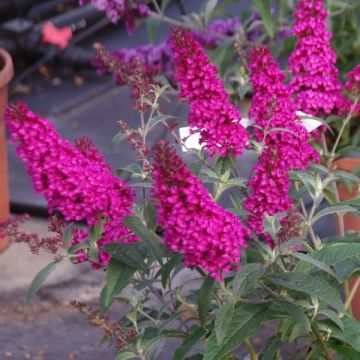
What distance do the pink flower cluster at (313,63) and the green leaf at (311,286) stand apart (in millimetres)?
557

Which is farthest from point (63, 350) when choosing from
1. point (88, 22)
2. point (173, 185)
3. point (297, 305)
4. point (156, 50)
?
point (88, 22)

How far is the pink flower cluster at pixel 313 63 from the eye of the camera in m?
2.23

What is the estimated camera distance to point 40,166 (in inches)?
68.4

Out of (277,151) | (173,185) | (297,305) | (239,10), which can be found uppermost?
(173,185)

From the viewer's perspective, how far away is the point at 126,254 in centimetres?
190

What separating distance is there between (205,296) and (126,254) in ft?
0.56

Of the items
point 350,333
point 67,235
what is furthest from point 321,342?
point 67,235

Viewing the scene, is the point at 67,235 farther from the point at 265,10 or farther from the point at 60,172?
the point at 265,10

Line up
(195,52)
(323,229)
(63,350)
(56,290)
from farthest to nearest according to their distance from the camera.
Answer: (323,229)
(56,290)
(63,350)
(195,52)

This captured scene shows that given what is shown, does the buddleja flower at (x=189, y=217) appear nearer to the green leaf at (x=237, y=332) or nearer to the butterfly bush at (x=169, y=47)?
the green leaf at (x=237, y=332)

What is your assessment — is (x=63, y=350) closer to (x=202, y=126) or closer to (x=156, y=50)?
(x=156, y=50)

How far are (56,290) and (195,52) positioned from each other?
5.76 ft

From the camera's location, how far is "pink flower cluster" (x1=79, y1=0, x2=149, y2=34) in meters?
2.90

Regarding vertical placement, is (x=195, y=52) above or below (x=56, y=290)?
above
